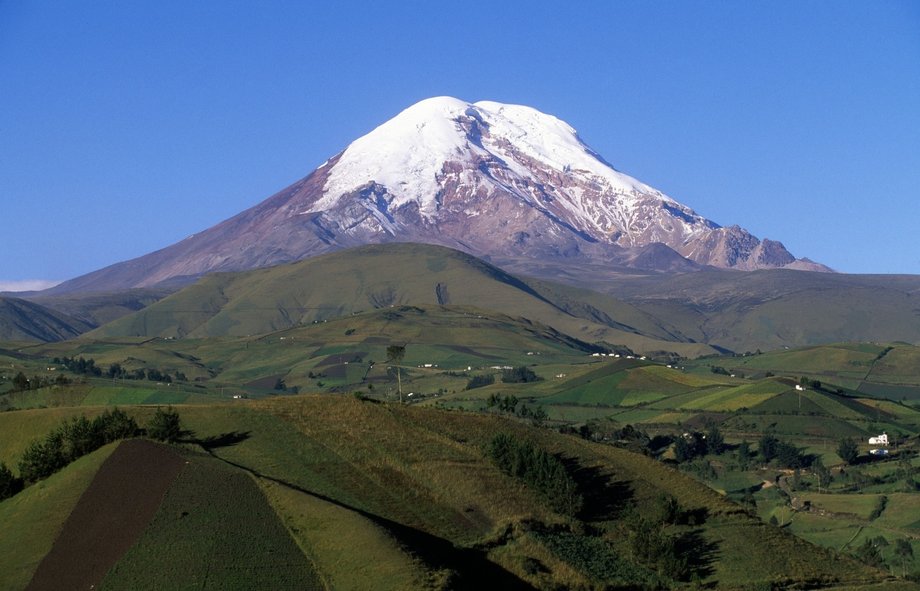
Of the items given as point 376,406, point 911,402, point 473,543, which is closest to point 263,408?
point 376,406

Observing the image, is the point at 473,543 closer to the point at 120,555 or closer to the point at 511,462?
the point at 511,462

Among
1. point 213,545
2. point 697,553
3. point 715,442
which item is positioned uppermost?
point 213,545

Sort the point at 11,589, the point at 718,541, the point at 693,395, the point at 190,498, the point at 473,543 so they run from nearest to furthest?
the point at 11,589 → the point at 190,498 → the point at 473,543 → the point at 718,541 → the point at 693,395

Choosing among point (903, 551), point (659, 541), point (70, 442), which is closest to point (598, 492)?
point (659, 541)

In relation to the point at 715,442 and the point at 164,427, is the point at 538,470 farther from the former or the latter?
the point at 715,442

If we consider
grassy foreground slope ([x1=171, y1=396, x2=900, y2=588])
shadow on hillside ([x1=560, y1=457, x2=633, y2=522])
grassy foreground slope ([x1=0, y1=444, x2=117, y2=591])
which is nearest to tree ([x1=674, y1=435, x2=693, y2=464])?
grassy foreground slope ([x1=171, y1=396, x2=900, y2=588])

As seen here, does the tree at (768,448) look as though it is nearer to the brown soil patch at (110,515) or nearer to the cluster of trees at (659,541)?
the cluster of trees at (659,541)

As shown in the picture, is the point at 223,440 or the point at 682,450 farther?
the point at 682,450
